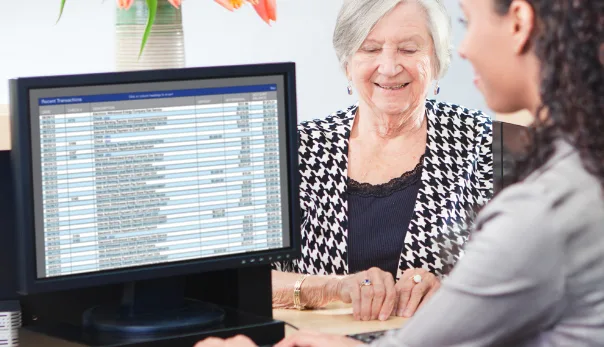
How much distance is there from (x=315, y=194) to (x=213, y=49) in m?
1.55

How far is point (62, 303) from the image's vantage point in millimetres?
1574

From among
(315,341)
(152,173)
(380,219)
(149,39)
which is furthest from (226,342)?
(380,219)

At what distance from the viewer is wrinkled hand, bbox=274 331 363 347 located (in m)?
1.26

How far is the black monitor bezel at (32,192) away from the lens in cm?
136

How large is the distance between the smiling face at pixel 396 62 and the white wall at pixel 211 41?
4.46 feet

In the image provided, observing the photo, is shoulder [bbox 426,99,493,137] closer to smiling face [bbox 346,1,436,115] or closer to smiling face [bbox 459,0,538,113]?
smiling face [bbox 346,1,436,115]

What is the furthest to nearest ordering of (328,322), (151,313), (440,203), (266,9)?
(440,203)
(266,9)
(328,322)
(151,313)

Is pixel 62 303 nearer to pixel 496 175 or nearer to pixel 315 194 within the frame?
pixel 315 194

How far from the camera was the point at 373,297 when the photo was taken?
1752 millimetres

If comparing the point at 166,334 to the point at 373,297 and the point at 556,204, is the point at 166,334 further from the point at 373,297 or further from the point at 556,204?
the point at 556,204

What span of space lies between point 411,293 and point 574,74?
88 cm

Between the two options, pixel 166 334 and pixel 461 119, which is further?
pixel 461 119

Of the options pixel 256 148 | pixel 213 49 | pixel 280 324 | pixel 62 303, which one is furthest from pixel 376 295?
pixel 213 49

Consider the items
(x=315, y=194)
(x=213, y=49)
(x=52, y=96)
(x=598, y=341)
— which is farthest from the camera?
(x=213, y=49)
